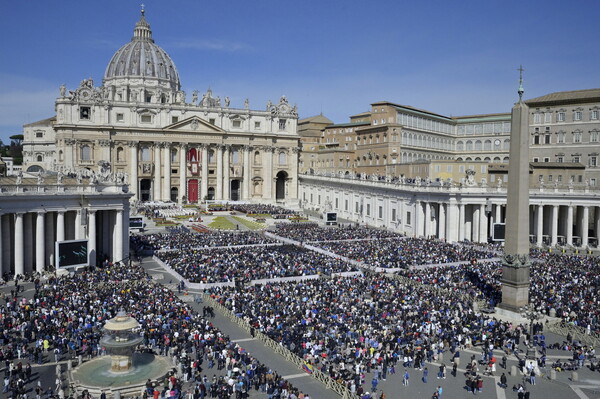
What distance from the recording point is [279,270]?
3691 cm

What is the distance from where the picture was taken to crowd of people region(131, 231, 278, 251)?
47250mm

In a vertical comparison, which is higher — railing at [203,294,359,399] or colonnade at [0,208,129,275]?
colonnade at [0,208,129,275]

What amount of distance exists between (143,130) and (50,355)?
70.0m

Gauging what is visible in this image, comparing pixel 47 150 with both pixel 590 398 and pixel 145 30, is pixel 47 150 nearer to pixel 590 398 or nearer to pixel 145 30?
pixel 145 30

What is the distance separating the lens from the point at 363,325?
25094mm

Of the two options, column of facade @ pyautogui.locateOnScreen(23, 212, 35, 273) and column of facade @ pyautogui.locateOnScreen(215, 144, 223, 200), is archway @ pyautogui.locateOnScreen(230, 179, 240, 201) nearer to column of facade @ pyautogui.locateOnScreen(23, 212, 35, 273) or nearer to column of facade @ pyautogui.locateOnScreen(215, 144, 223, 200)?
column of facade @ pyautogui.locateOnScreen(215, 144, 223, 200)

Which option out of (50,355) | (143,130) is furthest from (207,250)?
(143,130)

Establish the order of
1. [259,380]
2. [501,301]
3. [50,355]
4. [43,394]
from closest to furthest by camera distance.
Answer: [43,394] < [259,380] < [50,355] < [501,301]

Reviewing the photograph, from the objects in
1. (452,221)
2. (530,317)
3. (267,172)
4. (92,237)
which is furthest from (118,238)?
(267,172)

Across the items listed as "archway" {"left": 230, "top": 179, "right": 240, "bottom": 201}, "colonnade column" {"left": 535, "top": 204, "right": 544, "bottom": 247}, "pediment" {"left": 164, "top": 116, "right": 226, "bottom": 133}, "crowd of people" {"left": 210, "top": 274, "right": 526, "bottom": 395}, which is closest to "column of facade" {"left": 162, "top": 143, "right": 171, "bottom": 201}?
"pediment" {"left": 164, "top": 116, "right": 226, "bottom": 133}

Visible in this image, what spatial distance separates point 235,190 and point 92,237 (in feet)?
201

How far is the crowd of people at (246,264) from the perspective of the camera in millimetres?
35469

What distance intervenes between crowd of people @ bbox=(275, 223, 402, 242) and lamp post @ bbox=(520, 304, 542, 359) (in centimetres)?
2649

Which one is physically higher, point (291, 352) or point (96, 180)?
point (96, 180)
